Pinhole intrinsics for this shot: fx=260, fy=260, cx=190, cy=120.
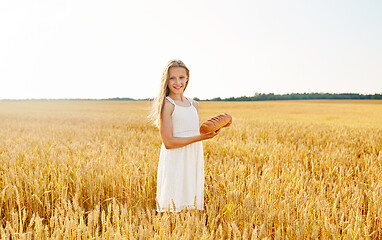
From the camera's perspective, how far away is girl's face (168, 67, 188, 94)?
239cm

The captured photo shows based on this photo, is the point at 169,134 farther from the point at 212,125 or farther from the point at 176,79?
the point at 176,79

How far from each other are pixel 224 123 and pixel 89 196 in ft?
5.64

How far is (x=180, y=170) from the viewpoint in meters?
2.45

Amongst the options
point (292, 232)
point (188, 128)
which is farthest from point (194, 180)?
point (292, 232)

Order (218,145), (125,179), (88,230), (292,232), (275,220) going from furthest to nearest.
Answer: (218,145) < (125,179) < (275,220) < (292,232) < (88,230)

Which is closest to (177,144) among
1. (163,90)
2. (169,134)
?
(169,134)

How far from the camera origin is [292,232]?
197 centimetres

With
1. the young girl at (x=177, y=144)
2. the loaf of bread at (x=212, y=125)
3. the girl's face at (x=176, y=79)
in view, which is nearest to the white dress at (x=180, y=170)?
the young girl at (x=177, y=144)

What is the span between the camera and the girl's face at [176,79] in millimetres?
2395

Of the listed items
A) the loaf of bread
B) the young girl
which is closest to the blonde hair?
the young girl

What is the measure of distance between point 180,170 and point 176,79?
85cm

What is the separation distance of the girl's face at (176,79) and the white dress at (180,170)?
0.35ft

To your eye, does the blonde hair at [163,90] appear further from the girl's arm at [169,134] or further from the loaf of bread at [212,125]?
the loaf of bread at [212,125]

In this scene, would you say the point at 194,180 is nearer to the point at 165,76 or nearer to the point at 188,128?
the point at 188,128
